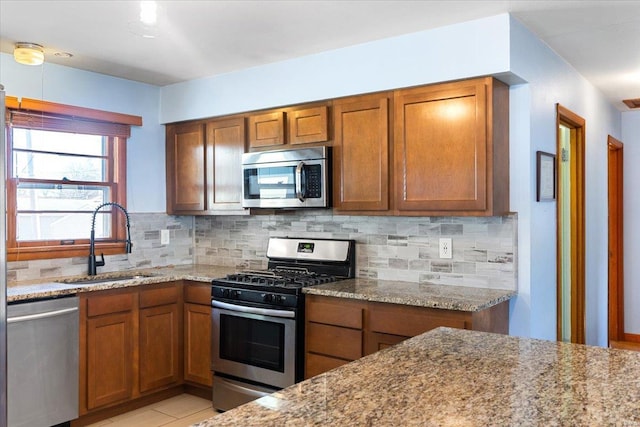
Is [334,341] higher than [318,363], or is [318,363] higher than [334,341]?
[334,341]

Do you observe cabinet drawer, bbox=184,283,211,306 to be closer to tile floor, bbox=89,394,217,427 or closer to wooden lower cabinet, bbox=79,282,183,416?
wooden lower cabinet, bbox=79,282,183,416

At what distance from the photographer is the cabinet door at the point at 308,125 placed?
353 cm

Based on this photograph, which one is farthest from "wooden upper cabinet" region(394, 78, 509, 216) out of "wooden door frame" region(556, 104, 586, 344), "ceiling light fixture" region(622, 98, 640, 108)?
"ceiling light fixture" region(622, 98, 640, 108)

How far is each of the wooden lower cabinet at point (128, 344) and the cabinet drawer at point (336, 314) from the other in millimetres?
1180

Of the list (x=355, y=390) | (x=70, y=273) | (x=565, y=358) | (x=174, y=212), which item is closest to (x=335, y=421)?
(x=355, y=390)

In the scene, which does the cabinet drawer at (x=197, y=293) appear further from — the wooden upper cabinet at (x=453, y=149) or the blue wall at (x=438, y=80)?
the wooden upper cabinet at (x=453, y=149)

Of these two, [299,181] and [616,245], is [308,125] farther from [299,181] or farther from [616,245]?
[616,245]

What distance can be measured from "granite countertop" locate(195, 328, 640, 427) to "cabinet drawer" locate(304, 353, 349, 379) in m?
1.43

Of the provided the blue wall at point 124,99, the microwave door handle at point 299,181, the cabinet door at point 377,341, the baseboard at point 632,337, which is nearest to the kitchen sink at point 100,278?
the blue wall at point 124,99

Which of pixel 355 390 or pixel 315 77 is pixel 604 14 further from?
pixel 355 390

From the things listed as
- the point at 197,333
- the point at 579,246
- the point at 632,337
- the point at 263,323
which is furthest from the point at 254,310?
the point at 632,337

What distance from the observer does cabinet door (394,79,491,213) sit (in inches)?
114

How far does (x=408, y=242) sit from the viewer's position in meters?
3.46

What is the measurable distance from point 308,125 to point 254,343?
1480 mm
